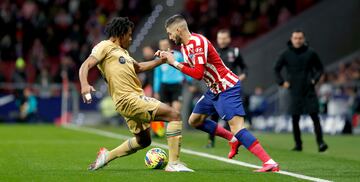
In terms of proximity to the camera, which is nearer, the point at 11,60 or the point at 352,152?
the point at 352,152

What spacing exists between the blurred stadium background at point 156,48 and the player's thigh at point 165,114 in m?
8.88

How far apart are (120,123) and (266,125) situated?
15.5 feet

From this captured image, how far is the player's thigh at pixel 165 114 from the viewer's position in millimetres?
10445

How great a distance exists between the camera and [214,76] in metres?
11.0

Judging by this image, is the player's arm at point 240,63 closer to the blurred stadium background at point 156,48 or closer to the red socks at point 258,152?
the blurred stadium background at point 156,48

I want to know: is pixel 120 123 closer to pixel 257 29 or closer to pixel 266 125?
pixel 266 125

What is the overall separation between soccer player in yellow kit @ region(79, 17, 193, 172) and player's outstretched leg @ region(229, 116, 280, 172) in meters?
0.73

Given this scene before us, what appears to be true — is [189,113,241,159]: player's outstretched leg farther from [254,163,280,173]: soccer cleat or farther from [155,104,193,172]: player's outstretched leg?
[155,104,193,172]: player's outstretched leg

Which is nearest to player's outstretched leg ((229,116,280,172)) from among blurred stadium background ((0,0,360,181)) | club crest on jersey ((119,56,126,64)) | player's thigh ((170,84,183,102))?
club crest on jersey ((119,56,126,64))

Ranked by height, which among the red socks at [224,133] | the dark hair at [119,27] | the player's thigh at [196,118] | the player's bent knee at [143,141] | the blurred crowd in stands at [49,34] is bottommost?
the player's bent knee at [143,141]

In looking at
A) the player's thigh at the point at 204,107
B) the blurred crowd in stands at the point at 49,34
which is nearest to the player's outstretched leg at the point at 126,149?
the player's thigh at the point at 204,107

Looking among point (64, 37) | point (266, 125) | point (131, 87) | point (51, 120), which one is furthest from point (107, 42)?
point (64, 37)

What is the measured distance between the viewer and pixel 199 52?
10.6 meters

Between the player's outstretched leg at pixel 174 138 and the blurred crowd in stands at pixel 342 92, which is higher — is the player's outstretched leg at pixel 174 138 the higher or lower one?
the lower one
